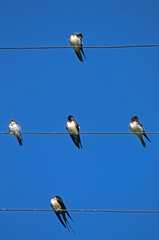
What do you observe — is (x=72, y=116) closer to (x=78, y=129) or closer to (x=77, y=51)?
(x=78, y=129)

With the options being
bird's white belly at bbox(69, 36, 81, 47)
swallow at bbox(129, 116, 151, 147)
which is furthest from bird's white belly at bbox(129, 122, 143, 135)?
bird's white belly at bbox(69, 36, 81, 47)


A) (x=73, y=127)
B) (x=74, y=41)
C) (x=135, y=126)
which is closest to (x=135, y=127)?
(x=135, y=126)

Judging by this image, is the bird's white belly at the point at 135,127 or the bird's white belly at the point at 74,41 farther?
the bird's white belly at the point at 74,41

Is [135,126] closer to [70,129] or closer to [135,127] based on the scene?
[135,127]

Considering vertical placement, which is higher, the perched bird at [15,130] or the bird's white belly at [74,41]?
the bird's white belly at [74,41]

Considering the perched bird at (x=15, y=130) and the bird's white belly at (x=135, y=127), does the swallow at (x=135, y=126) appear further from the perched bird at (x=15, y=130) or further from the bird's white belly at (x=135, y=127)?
the perched bird at (x=15, y=130)

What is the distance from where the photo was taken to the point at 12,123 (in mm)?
10969

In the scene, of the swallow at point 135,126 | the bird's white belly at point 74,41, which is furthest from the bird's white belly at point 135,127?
the bird's white belly at point 74,41

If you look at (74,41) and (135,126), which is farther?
(74,41)

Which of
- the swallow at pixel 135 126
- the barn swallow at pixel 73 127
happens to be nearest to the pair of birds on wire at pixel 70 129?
the barn swallow at pixel 73 127

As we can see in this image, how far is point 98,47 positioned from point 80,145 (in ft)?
10.6

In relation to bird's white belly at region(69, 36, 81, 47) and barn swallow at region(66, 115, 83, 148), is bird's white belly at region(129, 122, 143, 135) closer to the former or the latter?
barn swallow at region(66, 115, 83, 148)

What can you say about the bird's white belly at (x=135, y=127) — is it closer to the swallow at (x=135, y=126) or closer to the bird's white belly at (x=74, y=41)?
the swallow at (x=135, y=126)

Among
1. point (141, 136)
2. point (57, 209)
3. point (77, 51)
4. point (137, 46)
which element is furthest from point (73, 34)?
point (137, 46)
